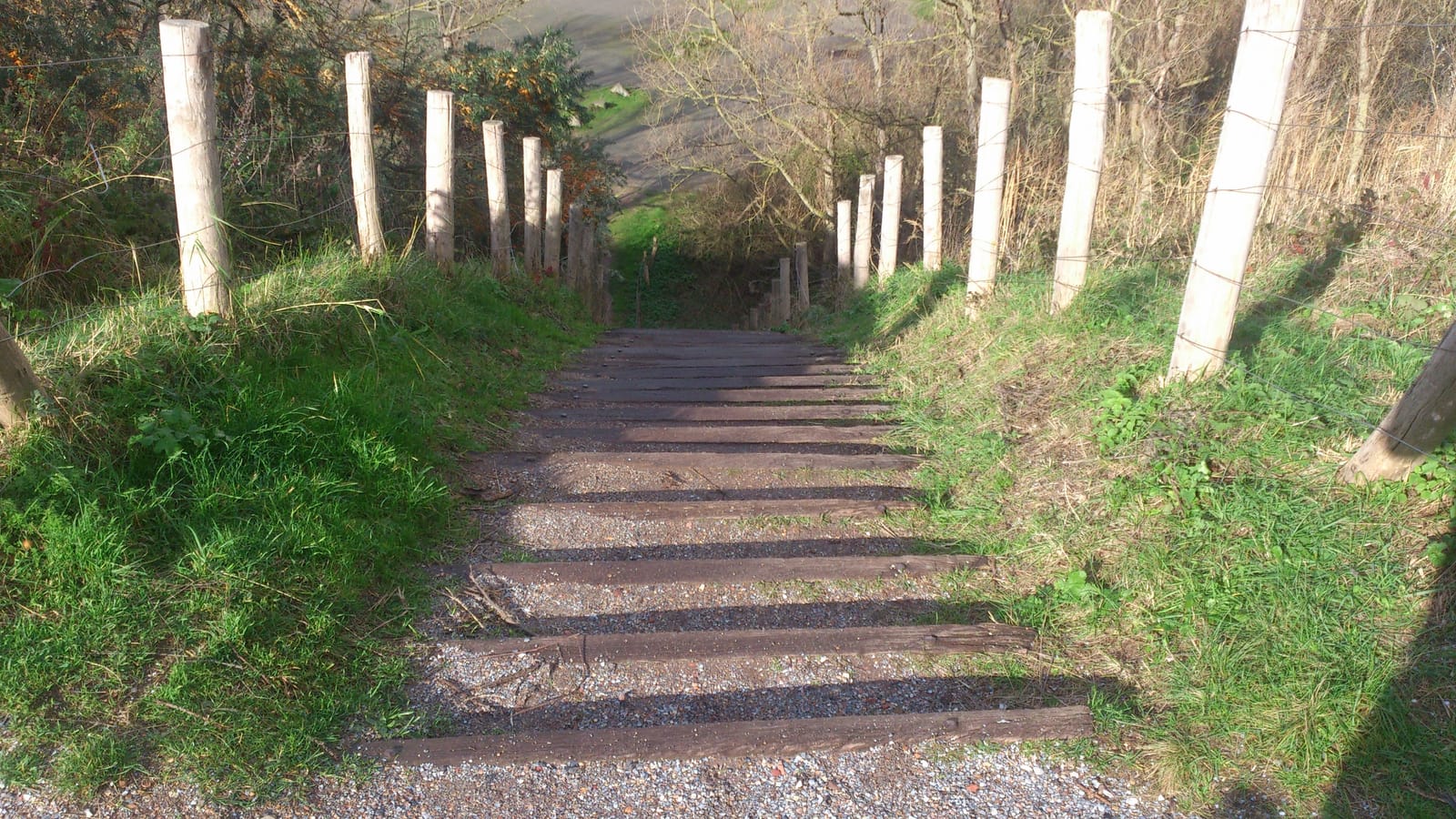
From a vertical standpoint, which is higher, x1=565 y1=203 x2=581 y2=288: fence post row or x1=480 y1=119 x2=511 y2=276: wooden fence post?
x1=480 y1=119 x2=511 y2=276: wooden fence post

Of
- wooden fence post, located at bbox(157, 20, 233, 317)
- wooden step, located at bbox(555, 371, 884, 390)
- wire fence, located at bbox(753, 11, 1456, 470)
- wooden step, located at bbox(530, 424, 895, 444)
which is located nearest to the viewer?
wire fence, located at bbox(753, 11, 1456, 470)

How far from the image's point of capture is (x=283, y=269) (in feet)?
16.6

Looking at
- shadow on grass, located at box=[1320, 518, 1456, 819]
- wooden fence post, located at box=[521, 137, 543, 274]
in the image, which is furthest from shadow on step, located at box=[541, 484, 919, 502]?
wooden fence post, located at box=[521, 137, 543, 274]

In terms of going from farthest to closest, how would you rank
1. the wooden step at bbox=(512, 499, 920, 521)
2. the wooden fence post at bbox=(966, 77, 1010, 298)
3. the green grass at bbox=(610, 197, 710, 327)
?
1. the green grass at bbox=(610, 197, 710, 327)
2. the wooden fence post at bbox=(966, 77, 1010, 298)
3. the wooden step at bbox=(512, 499, 920, 521)

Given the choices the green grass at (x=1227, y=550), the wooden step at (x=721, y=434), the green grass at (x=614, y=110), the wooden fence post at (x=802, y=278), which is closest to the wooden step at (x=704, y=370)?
the wooden step at (x=721, y=434)

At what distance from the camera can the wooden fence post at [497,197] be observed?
8609 millimetres

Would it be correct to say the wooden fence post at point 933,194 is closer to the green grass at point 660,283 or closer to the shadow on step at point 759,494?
the shadow on step at point 759,494

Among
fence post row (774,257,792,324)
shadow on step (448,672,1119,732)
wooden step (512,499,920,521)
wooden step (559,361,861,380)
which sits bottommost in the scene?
fence post row (774,257,792,324)

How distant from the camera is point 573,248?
12477mm

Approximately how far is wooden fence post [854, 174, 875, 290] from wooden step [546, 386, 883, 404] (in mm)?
4689

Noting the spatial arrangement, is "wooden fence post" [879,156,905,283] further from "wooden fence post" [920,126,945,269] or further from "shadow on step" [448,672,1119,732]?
"shadow on step" [448,672,1119,732]

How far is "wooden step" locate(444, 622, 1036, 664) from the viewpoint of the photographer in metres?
3.19

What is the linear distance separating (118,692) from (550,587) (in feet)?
4.86

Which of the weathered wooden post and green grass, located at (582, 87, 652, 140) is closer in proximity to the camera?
the weathered wooden post
